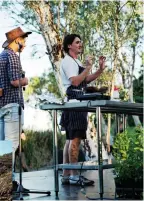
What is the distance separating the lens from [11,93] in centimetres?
379

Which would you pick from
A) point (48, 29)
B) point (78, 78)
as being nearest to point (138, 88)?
point (48, 29)

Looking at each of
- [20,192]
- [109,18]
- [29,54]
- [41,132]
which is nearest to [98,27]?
[109,18]

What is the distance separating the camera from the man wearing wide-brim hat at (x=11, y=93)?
372cm

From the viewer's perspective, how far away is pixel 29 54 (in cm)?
986

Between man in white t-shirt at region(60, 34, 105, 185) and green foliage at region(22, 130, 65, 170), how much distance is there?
13.9ft

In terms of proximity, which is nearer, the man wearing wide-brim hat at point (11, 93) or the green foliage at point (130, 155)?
the green foliage at point (130, 155)

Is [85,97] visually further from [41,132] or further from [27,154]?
[41,132]

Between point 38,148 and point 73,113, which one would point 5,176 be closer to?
point 73,113

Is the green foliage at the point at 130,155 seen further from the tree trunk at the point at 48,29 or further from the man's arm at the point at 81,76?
the tree trunk at the point at 48,29

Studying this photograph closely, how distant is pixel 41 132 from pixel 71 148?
5507mm

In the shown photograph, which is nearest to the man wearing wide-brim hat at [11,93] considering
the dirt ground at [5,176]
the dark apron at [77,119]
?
the dark apron at [77,119]

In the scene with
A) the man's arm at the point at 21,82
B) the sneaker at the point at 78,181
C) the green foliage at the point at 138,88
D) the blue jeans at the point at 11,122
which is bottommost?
the sneaker at the point at 78,181

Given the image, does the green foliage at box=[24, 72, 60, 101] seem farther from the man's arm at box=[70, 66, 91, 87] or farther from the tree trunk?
the man's arm at box=[70, 66, 91, 87]

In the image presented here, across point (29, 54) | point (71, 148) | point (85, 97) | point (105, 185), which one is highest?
point (29, 54)
